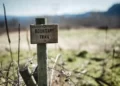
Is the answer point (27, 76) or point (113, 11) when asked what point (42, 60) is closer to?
point (27, 76)

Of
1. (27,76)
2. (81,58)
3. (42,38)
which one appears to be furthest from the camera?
(81,58)

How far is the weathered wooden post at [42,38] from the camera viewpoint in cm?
269

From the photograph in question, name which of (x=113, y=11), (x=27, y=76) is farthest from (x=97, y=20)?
(x=27, y=76)

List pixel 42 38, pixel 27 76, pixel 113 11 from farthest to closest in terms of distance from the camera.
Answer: pixel 113 11, pixel 27 76, pixel 42 38

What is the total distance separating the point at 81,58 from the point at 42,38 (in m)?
4.03

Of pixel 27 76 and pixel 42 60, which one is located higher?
pixel 42 60

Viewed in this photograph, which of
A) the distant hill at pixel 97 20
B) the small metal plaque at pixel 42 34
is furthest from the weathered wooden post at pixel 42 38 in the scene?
the distant hill at pixel 97 20

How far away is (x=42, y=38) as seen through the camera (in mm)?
2695

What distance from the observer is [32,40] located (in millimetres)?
2707

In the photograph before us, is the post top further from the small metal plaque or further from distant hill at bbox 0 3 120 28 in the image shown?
distant hill at bbox 0 3 120 28

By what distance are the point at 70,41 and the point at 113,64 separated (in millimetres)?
4447

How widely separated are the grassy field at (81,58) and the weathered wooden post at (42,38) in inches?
10.3

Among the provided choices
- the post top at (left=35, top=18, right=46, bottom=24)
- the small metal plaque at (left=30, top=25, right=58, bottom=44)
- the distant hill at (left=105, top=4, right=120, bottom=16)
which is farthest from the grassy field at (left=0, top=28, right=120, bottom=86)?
the distant hill at (left=105, top=4, right=120, bottom=16)

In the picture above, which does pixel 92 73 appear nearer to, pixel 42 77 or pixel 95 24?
pixel 42 77
